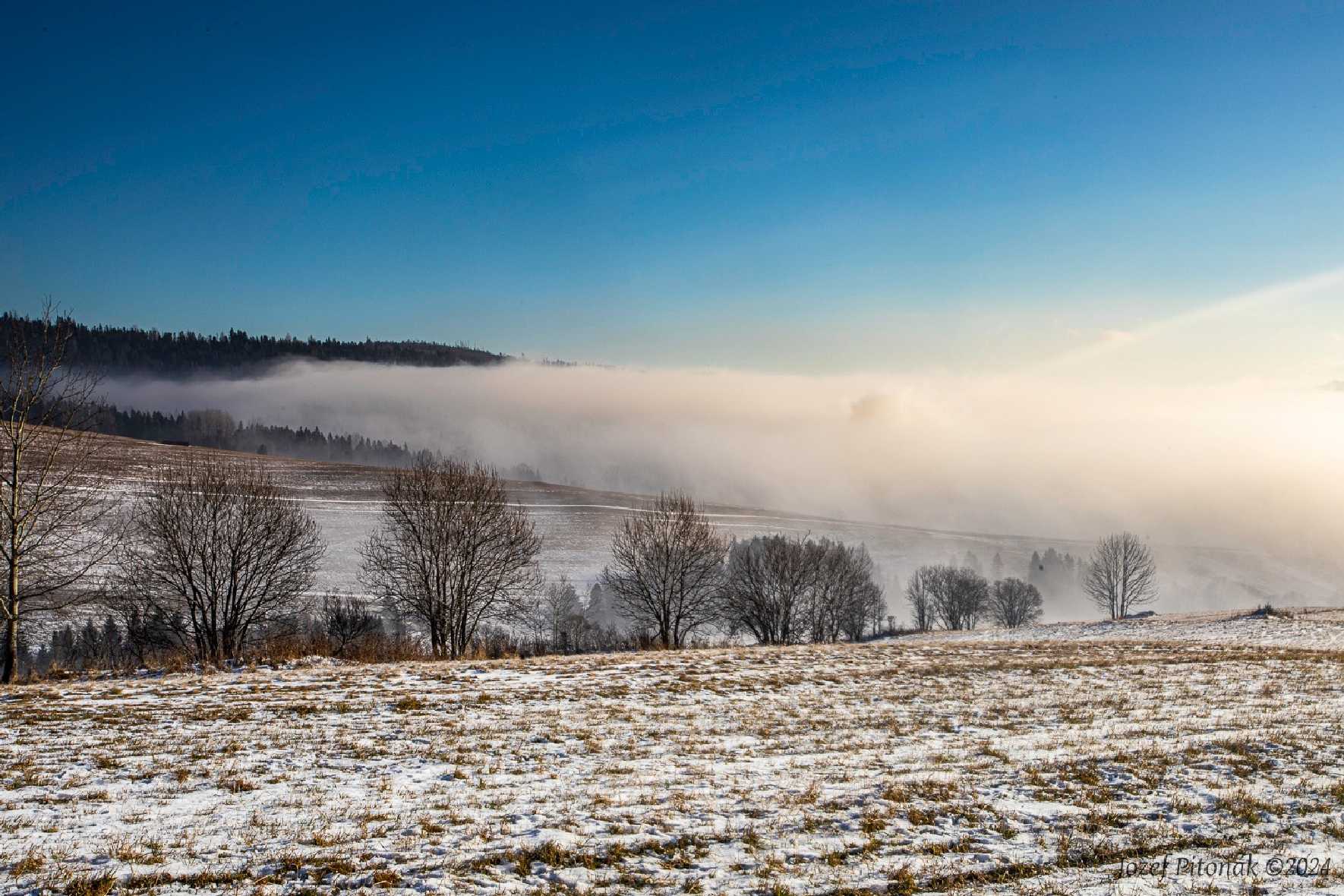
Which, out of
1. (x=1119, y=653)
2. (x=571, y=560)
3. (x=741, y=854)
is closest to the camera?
(x=741, y=854)

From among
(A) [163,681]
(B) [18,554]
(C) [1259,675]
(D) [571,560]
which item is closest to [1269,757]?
(C) [1259,675]

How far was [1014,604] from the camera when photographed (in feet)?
423

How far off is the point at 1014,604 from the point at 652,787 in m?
135

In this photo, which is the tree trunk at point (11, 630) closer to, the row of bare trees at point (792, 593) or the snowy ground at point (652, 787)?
the snowy ground at point (652, 787)

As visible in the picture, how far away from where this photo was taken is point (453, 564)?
43406mm

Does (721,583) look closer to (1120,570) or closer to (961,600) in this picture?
(961,600)

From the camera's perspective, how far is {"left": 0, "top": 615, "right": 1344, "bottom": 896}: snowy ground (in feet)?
26.8

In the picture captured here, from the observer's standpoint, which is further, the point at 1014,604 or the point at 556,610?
the point at 1014,604

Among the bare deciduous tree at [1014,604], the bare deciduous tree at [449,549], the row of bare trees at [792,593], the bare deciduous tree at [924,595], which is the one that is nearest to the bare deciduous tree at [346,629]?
the bare deciduous tree at [449,549]

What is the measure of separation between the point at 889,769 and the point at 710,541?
41.5 meters

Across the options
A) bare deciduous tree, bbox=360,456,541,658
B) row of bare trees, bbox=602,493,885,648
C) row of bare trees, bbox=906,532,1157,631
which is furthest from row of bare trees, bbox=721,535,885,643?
row of bare trees, bbox=906,532,1157,631

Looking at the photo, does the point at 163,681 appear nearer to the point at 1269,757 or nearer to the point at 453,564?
the point at 453,564

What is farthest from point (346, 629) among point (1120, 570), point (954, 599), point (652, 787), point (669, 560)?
point (1120, 570)

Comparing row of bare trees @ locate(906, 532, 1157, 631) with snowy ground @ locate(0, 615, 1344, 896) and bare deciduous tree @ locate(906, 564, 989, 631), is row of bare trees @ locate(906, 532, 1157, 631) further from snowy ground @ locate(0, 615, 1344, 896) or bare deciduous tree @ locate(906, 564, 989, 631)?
snowy ground @ locate(0, 615, 1344, 896)
